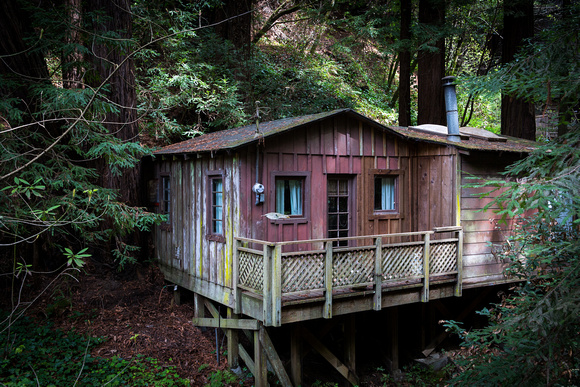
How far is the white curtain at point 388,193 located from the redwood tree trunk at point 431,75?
18.5 feet

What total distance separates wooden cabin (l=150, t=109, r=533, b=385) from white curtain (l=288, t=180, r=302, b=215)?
3 cm

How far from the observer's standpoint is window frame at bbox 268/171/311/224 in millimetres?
8430

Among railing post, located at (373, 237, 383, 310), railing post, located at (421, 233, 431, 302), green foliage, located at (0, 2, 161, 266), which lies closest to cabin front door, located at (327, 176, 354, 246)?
railing post, located at (373, 237, 383, 310)

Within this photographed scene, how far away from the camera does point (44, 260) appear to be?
9594 mm

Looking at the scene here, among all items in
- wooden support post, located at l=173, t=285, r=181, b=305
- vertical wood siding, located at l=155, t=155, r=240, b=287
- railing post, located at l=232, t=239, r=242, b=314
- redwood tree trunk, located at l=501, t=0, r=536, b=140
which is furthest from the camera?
redwood tree trunk, located at l=501, t=0, r=536, b=140

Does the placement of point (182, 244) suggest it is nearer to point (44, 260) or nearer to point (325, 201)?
point (44, 260)

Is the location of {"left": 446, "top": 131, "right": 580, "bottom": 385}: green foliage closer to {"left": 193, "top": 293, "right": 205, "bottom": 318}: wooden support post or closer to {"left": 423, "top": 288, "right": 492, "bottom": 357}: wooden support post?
{"left": 423, "top": 288, "right": 492, "bottom": 357}: wooden support post

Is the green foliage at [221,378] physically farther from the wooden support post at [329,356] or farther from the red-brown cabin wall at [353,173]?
the red-brown cabin wall at [353,173]

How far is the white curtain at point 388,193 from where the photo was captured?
32.7 feet

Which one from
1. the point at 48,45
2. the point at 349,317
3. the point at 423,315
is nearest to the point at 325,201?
the point at 349,317

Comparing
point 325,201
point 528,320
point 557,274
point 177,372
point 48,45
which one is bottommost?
point 177,372

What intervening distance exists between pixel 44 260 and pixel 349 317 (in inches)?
259

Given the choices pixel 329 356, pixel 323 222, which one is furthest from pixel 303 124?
pixel 329 356

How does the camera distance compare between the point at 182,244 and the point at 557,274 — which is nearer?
the point at 557,274
